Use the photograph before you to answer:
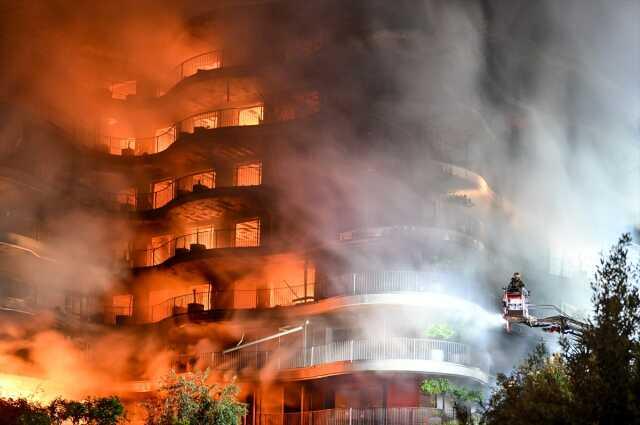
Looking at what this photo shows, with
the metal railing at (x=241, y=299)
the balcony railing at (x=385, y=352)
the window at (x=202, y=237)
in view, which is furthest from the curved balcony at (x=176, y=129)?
the balcony railing at (x=385, y=352)

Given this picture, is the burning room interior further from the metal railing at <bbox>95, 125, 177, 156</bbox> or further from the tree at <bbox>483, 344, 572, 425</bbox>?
the tree at <bbox>483, 344, 572, 425</bbox>

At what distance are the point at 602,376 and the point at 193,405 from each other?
22.7 meters

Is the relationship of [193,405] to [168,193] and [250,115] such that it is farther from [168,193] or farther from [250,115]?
[250,115]

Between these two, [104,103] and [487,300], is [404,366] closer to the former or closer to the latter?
[487,300]

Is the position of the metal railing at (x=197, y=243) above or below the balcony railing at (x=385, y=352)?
above

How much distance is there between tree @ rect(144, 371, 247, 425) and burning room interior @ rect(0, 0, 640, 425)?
2.50 m

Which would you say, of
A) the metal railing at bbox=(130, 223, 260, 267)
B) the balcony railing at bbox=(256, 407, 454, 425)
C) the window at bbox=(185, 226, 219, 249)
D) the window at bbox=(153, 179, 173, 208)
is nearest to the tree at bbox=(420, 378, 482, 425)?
the balcony railing at bbox=(256, 407, 454, 425)

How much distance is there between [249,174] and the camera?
6475cm

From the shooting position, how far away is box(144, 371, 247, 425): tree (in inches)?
1914

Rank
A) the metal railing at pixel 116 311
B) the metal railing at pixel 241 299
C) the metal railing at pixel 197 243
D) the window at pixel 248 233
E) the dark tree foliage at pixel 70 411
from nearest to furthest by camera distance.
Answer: the dark tree foliage at pixel 70 411 < the metal railing at pixel 241 299 < the window at pixel 248 233 < the metal railing at pixel 197 243 < the metal railing at pixel 116 311

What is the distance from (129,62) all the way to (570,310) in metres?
31.1

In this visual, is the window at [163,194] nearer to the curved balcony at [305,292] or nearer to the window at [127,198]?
the window at [127,198]

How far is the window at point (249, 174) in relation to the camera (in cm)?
6425

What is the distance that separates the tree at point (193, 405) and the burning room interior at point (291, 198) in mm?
2501
